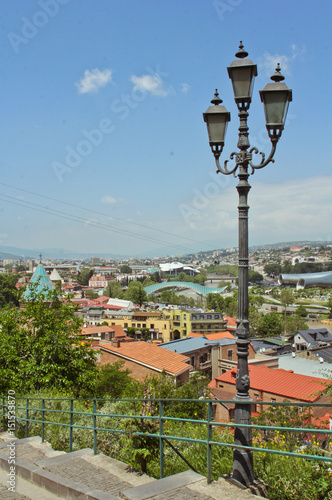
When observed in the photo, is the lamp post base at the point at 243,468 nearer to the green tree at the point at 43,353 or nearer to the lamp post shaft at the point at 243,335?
the lamp post shaft at the point at 243,335

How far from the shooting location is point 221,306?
287ft

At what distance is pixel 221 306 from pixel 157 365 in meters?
61.9

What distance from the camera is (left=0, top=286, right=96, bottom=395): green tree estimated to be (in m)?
10.7

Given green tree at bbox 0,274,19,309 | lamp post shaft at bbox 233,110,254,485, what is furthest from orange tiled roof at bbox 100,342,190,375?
green tree at bbox 0,274,19,309

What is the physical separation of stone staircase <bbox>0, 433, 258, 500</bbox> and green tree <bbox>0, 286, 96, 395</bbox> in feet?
18.0

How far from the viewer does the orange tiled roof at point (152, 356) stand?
26844 mm

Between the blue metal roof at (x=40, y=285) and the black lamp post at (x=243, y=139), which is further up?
the black lamp post at (x=243, y=139)

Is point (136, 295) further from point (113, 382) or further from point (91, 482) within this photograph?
point (91, 482)

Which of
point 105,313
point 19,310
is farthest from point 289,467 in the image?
point 105,313

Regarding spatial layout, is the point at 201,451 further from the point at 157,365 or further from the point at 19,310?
the point at 157,365

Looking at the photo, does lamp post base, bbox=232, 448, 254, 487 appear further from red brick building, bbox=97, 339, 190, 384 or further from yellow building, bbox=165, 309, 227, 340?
yellow building, bbox=165, 309, 227, 340

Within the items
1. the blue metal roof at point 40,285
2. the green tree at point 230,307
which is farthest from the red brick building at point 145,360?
the green tree at point 230,307

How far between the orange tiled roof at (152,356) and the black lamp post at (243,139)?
2222 cm

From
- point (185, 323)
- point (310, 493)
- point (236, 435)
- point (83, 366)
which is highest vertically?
point (236, 435)
